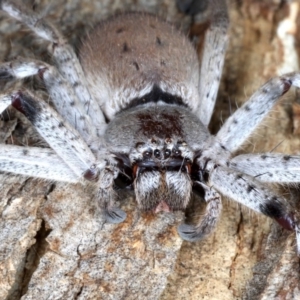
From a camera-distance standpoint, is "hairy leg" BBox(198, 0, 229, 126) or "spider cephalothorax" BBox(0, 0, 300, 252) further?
"hairy leg" BBox(198, 0, 229, 126)

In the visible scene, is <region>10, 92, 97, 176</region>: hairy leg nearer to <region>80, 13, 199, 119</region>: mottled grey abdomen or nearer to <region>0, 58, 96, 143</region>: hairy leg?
<region>0, 58, 96, 143</region>: hairy leg

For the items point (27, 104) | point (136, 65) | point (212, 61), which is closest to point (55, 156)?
point (27, 104)

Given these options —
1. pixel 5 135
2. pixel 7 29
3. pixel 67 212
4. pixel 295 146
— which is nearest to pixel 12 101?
pixel 5 135

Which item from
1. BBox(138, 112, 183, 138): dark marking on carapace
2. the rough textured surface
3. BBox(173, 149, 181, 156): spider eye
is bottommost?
the rough textured surface

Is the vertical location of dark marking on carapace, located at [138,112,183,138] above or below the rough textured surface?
above

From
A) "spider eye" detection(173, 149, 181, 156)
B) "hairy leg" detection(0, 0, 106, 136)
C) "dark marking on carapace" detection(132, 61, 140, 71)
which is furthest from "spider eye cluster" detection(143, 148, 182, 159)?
"dark marking on carapace" detection(132, 61, 140, 71)

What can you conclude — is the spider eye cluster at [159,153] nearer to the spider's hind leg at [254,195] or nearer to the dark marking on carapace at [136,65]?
the spider's hind leg at [254,195]

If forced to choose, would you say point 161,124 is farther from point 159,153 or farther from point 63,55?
point 63,55
